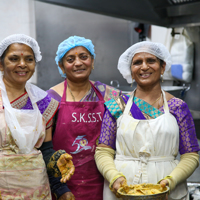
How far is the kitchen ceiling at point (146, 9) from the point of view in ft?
8.81

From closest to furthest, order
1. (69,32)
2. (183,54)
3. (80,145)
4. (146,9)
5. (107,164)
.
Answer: (107,164), (80,145), (146,9), (183,54), (69,32)

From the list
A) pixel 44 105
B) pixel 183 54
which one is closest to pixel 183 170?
pixel 44 105

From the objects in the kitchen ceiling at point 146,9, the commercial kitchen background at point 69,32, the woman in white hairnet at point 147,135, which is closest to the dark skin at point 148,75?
the woman in white hairnet at point 147,135

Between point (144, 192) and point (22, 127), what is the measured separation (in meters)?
0.69

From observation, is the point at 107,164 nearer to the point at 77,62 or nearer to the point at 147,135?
the point at 147,135

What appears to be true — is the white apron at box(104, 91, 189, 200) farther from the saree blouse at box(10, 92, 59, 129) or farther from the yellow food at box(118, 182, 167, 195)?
the saree blouse at box(10, 92, 59, 129)

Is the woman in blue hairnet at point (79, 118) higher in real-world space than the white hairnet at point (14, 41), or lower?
lower

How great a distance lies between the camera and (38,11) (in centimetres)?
363

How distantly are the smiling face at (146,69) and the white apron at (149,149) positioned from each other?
211 millimetres

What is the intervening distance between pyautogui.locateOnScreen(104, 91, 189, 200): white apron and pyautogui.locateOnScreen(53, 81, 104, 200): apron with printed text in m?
0.26

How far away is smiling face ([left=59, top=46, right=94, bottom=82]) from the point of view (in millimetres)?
1800

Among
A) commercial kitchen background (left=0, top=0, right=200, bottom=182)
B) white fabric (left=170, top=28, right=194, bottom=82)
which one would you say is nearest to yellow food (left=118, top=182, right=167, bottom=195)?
commercial kitchen background (left=0, top=0, right=200, bottom=182)

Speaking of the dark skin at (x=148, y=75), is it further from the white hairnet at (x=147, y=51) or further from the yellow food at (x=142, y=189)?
the yellow food at (x=142, y=189)

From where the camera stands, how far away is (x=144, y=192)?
51.1 inches
